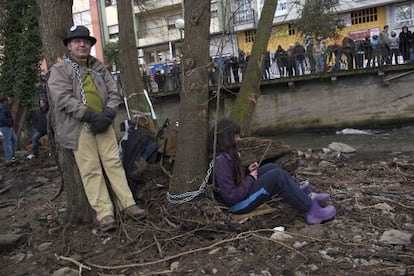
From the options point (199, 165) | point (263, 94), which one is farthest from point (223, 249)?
point (263, 94)

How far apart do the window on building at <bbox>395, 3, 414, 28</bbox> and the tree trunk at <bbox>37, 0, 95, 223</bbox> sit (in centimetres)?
2573

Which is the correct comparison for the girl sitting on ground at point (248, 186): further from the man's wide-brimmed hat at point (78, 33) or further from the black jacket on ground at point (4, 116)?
the black jacket on ground at point (4, 116)

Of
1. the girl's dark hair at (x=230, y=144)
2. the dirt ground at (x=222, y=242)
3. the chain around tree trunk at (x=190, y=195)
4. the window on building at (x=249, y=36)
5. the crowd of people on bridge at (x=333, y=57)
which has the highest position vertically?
the window on building at (x=249, y=36)

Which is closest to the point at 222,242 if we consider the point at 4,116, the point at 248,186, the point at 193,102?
the point at 248,186

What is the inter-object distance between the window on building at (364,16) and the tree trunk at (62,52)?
26.1 m

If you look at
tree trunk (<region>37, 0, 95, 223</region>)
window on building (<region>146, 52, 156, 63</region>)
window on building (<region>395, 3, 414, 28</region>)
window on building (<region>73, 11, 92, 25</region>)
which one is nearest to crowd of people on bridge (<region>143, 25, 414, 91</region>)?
window on building (<region>395, 3, 414, 28</region>)

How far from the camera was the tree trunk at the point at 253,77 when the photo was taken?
243 inches

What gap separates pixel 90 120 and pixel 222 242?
1611 mm

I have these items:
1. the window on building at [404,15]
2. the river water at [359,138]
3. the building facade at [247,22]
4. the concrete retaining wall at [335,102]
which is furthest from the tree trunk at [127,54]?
the window on building at [404,15]

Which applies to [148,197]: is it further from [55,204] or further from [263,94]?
[263,94]

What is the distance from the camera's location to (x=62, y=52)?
15.4ft

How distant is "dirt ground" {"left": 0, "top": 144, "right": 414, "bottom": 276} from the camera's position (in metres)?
3.46

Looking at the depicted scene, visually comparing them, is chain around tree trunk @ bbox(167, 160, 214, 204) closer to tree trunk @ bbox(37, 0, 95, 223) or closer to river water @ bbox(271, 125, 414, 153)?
tree trunk @ bbox(37, 0, 95, 223)

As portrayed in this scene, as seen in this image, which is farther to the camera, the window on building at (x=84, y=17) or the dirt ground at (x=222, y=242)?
the window on building at (x=84, y=17)
